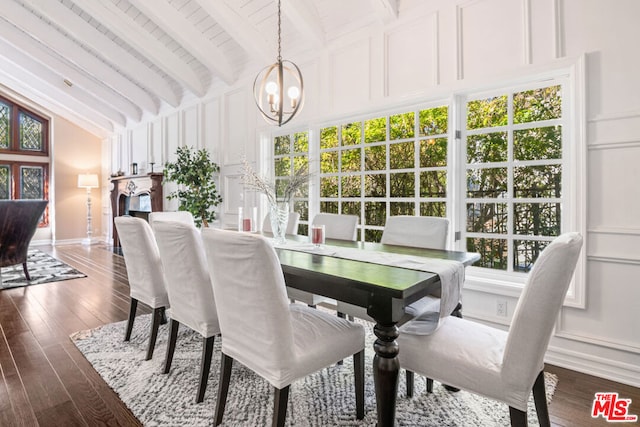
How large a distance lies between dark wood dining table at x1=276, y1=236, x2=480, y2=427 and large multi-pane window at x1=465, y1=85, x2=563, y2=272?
1.52m

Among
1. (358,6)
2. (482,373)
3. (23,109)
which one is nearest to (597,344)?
(482,373)

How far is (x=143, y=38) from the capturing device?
454 centimetres

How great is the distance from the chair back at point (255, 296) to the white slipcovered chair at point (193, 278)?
35cm

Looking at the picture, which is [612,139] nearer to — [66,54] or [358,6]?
[358,6]

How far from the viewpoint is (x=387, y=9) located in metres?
3.15

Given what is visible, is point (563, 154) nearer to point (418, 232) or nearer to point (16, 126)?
point (418, 232)

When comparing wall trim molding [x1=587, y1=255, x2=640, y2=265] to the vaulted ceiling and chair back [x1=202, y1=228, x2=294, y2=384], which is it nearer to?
chair back [x1=202, y1=228, x2=294, y2=384]

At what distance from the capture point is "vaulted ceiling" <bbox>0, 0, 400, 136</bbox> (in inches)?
144

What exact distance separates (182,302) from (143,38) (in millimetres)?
4017

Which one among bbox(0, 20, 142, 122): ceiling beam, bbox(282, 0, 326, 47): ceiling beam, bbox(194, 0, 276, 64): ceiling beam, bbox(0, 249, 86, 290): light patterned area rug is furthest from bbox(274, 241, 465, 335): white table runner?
bbox(0, 20, 142, 122): ceiling beam

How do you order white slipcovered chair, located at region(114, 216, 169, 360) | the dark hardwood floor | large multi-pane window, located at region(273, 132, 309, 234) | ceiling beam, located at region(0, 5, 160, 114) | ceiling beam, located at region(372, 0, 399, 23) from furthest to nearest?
ceiling beam, located at region(0, 5, 160, 114)
large multi-pane window, located at region(273, 132, 309, 234)
ceiling beam, located at region(372, 0, 399, 23)
white slipcovered chair, located at region(114, 216, 169, 360)
the dark hardwood floor

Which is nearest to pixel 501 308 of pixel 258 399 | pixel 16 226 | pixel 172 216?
pixel 258 399

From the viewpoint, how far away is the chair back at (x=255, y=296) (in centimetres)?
137

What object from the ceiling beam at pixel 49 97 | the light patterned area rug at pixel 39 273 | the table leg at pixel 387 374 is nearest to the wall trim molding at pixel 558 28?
the table leg at pixel 387 374
